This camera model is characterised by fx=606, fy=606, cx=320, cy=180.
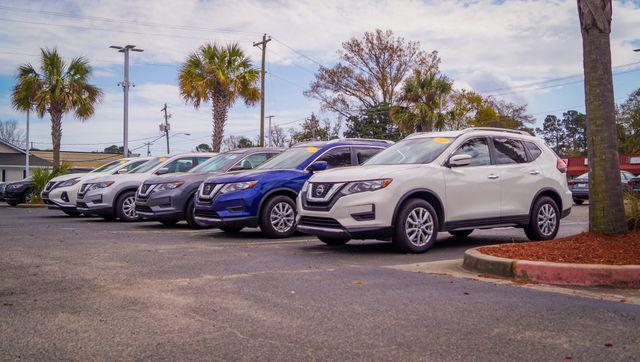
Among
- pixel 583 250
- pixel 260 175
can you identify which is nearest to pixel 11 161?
pixel 260 175

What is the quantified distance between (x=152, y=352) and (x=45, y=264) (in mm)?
4032

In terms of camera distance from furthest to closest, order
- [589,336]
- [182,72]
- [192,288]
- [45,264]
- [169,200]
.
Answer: [182,72] < [169,200] < [45,264] < [192,288] < [589,336]

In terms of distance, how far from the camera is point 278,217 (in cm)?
1038

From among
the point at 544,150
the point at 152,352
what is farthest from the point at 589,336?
the point at 544,150

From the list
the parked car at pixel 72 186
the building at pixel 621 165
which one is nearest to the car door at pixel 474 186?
the parked car at pixel 72 186

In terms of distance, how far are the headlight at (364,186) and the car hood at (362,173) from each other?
56 millimetres

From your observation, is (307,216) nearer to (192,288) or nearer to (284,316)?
(192,288)

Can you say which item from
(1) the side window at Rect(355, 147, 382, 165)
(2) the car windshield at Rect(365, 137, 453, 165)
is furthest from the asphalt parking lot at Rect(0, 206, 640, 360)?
(1) the side window at Rect(355, 147, 382, 165)

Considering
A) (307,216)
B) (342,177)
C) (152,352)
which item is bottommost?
(152,352)

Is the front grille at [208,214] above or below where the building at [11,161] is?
below

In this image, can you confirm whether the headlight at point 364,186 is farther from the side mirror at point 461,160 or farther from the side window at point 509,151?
the side window at point 509,151

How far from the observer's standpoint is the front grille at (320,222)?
815 cm

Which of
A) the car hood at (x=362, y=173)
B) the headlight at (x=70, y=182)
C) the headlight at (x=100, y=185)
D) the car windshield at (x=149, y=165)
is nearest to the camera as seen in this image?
the car hood at (x=362, y=173)

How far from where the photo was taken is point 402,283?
5965mm
